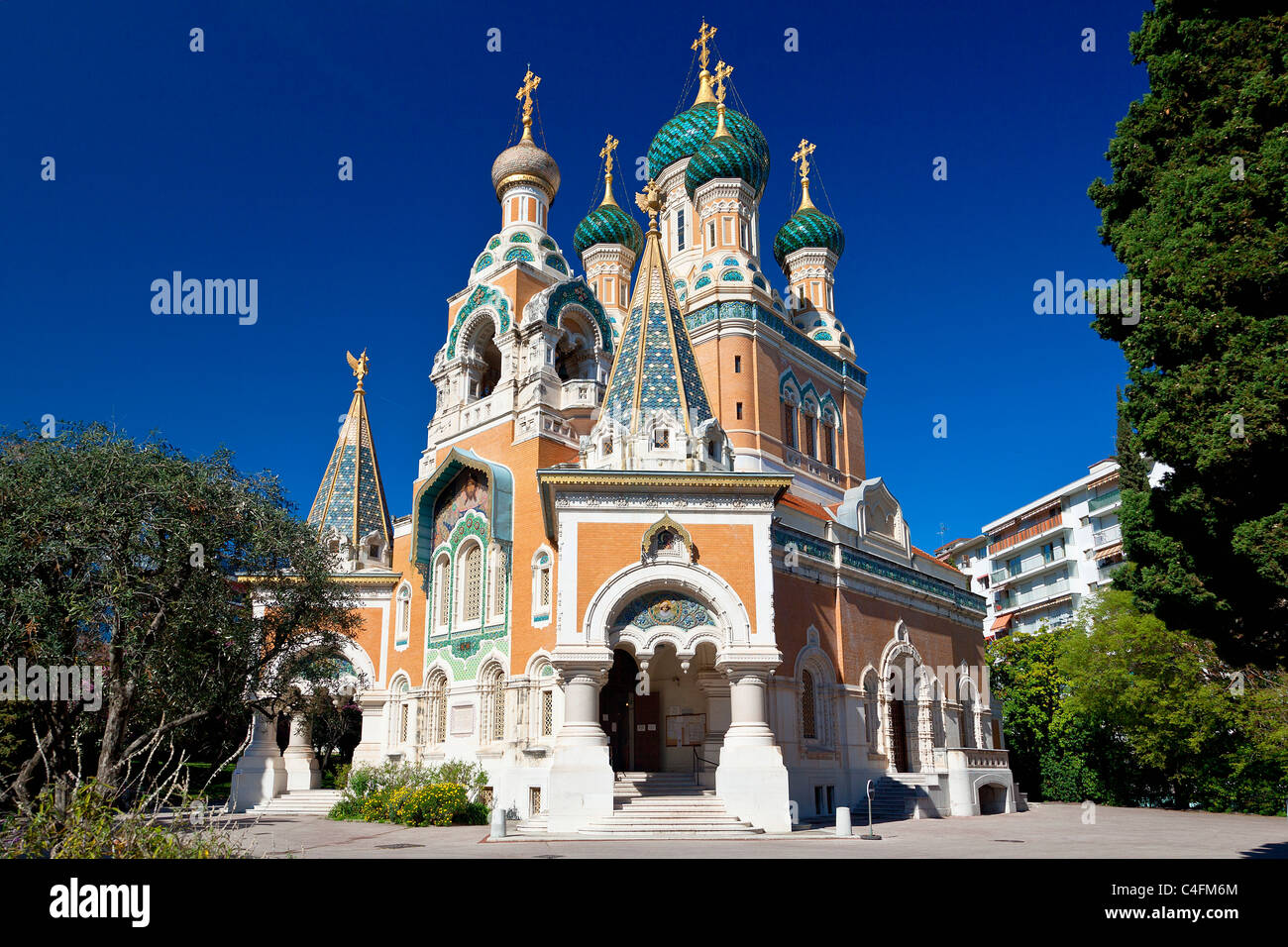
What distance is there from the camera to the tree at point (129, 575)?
11.1 meters

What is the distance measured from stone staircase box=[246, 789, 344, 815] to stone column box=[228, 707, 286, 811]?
0.26 m

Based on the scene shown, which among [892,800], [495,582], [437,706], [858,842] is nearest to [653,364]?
[495,582]

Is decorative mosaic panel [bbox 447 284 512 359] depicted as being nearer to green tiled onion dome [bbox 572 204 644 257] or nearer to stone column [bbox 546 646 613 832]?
green tiled onion dome [bbox 572 204 644 257]

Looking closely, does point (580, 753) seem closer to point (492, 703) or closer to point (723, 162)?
point (492, 703)

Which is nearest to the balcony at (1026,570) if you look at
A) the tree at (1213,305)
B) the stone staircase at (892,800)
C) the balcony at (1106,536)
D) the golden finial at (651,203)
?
the balcony at (1106,536)

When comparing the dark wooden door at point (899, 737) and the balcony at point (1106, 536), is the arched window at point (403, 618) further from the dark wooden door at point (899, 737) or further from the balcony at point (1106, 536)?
the balcony at point (1106, 536)

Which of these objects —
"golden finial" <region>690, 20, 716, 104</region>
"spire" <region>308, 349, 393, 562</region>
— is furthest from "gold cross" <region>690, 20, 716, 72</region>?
"spire" <region>308, 349, 393, 562</region>

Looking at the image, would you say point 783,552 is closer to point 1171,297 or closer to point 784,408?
point 784,408

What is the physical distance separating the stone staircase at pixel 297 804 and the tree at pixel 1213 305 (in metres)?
17.6

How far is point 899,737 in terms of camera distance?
2161 cm

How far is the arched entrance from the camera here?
60.4 ft

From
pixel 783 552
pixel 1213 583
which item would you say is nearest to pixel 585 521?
pixel 783 552

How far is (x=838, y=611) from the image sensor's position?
65.0ft
